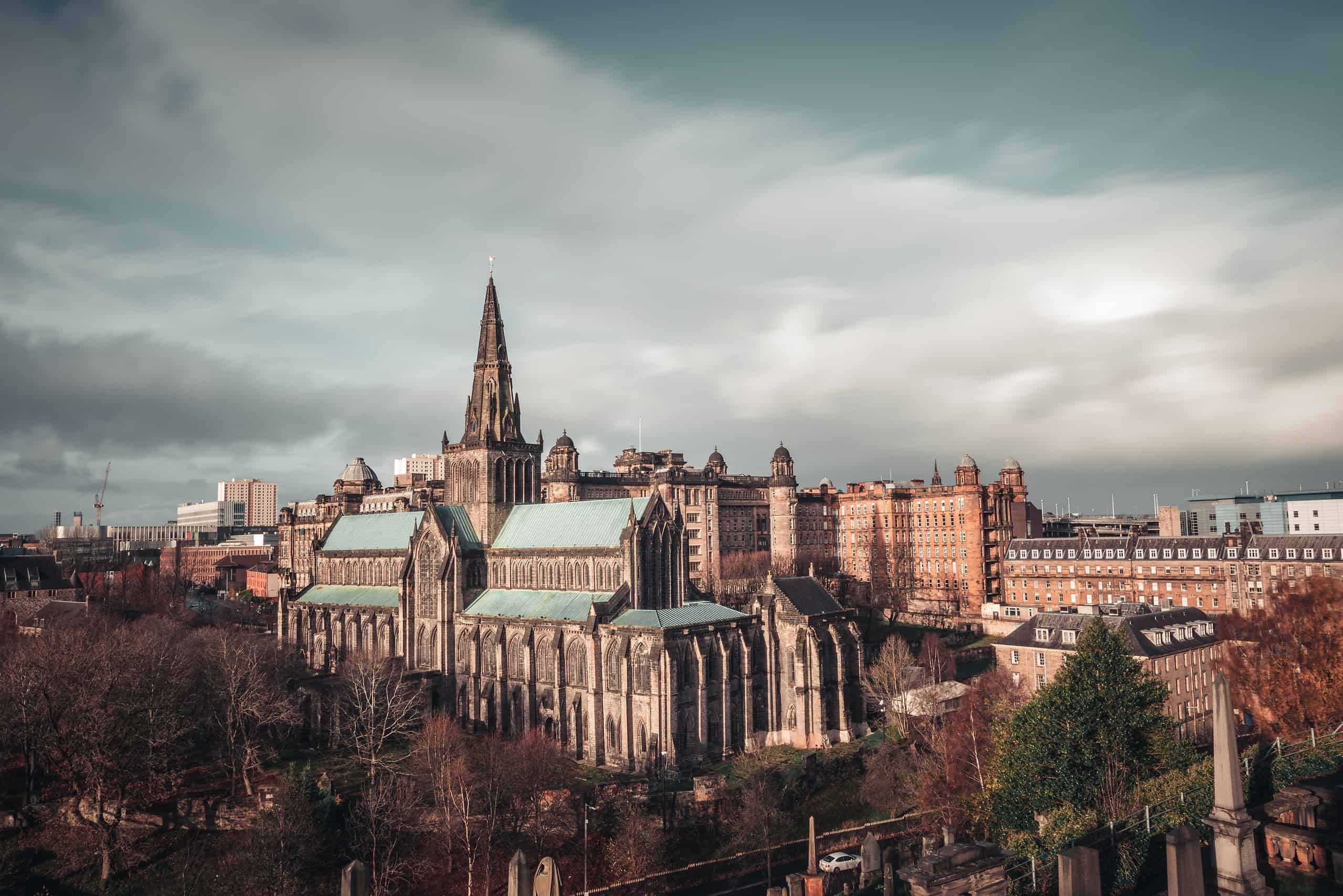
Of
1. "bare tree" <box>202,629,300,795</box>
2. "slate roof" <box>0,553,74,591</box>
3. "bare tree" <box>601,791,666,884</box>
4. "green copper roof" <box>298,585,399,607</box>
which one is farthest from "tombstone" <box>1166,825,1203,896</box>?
"slate roof" <box>0,553,74,591</box>

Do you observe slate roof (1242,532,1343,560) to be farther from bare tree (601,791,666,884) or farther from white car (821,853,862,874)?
bare tree (601,791,666,884)

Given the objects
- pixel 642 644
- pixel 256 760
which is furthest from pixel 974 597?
pixel 256 760

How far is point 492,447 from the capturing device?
89812mm

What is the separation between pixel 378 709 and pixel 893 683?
44.1 meters

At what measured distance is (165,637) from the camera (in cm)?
7712

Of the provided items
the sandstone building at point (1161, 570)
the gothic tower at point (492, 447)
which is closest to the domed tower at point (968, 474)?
the sandstone building at point (1161, 570)

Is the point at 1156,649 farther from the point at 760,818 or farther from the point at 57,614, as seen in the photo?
the point at 57,614

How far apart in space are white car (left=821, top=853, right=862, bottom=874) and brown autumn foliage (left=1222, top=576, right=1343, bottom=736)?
29.1 m

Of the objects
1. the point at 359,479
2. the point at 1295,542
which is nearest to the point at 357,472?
the point at 359,479

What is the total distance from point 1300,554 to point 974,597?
43042mm

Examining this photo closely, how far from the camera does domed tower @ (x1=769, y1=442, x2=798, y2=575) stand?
145 m

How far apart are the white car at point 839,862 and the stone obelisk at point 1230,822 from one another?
26625 mm

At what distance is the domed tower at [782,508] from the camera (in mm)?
144875

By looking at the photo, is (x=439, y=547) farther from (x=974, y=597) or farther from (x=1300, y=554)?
(x=1300, y=554)
